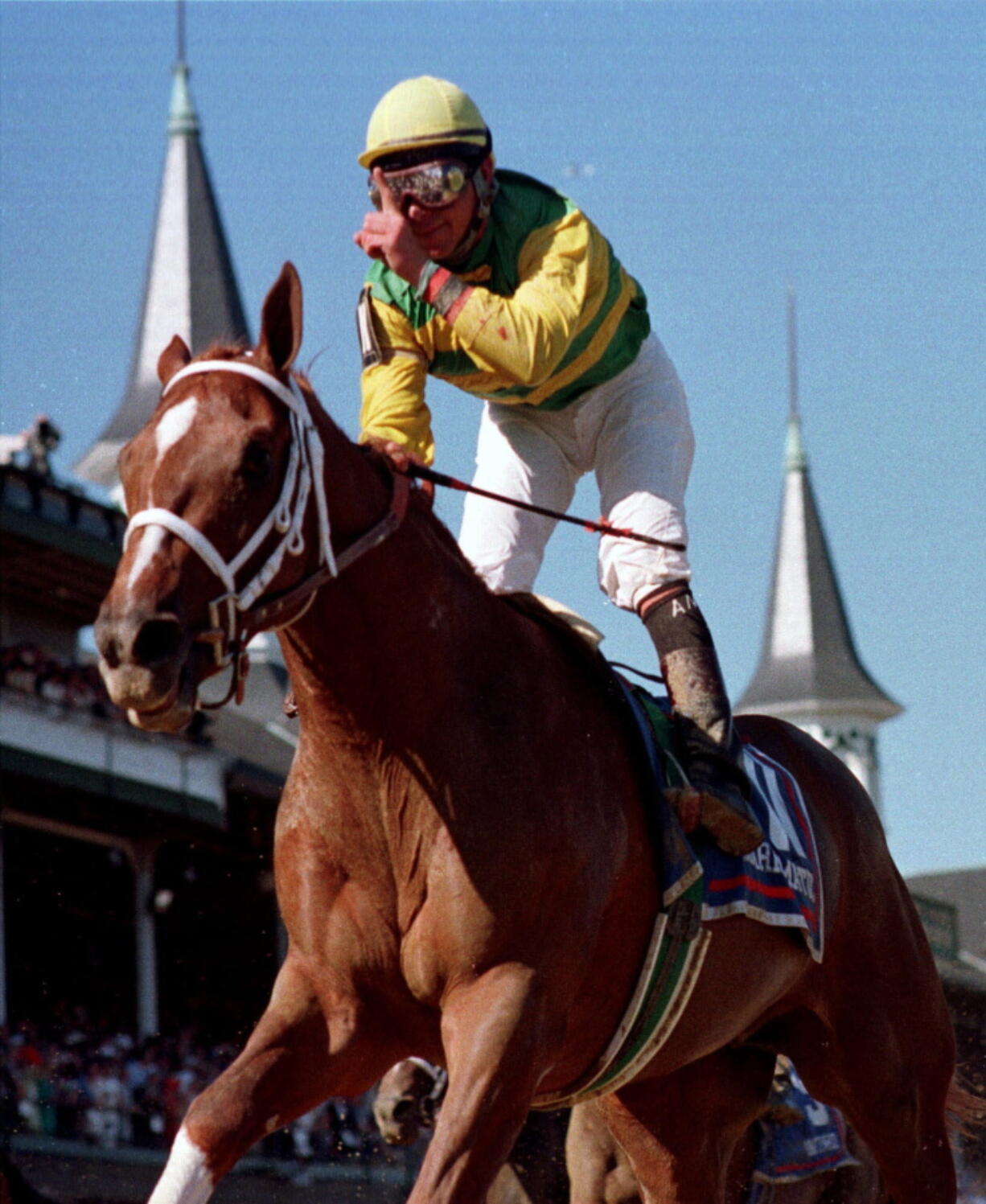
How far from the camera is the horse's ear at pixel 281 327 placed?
16.3 ft

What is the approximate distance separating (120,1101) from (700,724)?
554 inches

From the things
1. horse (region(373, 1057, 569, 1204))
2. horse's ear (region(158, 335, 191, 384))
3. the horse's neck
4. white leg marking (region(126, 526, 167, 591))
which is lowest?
horse (region(373, 1057, 569, 1204))

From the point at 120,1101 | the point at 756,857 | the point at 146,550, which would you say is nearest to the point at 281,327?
the point at 146,550

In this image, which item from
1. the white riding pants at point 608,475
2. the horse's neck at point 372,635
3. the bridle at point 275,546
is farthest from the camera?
the white riding pants at point 608,475

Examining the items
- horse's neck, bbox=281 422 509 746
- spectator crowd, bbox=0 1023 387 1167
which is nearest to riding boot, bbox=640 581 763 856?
horse's neck, bbox=281 422 509 746

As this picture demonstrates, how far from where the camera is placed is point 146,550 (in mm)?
4625

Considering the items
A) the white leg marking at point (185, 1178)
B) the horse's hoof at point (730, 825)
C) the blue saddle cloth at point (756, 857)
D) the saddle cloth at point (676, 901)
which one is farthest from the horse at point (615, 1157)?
the white leg marking at point (185, 1178)

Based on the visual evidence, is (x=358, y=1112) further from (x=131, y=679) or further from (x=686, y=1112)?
(x=131, y=679)

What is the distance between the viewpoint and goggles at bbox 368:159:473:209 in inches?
231

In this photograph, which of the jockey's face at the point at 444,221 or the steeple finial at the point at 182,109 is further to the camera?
the steeple finial at the point at 182,109

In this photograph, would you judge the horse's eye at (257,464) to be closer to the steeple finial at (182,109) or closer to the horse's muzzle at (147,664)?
the horse's muzzle at (147,664)

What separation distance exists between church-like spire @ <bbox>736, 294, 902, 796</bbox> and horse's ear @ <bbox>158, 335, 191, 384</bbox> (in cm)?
4949

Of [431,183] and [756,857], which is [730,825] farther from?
[431,183]

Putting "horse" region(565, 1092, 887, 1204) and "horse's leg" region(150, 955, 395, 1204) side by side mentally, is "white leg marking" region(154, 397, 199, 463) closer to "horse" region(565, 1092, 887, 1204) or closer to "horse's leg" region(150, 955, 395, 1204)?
"horse's leg" region(150, 955, 395, 1204)
